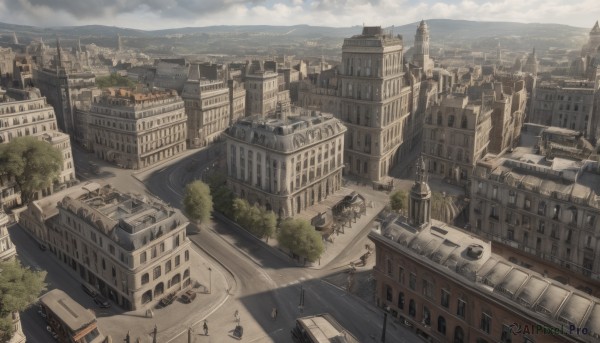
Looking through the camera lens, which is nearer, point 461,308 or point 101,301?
point 461,308

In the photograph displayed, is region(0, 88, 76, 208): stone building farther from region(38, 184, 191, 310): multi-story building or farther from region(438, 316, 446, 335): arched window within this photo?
region(438, 316, 446, 335): arched window

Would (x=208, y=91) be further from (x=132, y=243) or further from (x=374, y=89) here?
(x=132, y=243)

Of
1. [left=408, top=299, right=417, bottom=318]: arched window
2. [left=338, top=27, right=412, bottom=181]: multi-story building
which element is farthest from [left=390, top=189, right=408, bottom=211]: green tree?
[left=408, top=299, right=417, bottom=318]: arched window

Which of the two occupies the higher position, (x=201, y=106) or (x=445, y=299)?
(x=201, y=106)

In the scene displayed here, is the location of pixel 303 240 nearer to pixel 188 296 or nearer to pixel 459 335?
pixel 188 296

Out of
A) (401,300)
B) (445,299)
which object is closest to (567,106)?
(401,300)

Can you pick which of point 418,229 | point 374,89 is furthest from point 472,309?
point 374,89

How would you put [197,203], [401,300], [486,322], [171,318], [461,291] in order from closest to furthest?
[486,322], [461,291], [401,300], [171,318], [197,203]
